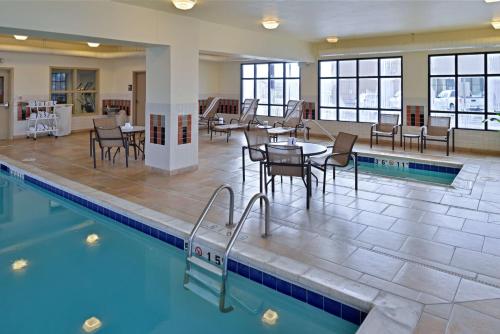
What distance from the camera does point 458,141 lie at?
9.19 meters

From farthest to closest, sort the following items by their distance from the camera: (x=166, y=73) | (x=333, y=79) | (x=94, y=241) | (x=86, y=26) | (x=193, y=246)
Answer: (x=333, y=79) → (x=166, y=73) → (x=86, y=26) → (x=94, y=241) → (x=193, y=246)

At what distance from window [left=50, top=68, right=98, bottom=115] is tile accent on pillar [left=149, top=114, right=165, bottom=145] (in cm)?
651

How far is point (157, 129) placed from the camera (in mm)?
6504

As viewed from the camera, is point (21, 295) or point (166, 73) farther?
point (166, 73)

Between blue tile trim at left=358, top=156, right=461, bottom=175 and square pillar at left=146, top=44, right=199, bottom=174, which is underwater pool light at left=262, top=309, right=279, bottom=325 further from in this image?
blue tile trim at left=358, top=156, right=461, bottom=175

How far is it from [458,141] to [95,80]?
10.5 meters

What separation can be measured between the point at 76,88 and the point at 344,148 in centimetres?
952

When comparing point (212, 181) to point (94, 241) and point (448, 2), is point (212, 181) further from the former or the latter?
point (448, 2)

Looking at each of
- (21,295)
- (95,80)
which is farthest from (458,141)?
(95,80)

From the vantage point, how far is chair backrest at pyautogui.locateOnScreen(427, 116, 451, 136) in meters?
8.66

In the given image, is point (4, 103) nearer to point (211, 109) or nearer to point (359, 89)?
point (211, 109)

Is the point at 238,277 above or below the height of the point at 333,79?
below

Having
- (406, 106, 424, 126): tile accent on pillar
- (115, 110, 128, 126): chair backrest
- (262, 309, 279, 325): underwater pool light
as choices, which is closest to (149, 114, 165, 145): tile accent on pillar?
(115, 110, 128, 126): chair backrest

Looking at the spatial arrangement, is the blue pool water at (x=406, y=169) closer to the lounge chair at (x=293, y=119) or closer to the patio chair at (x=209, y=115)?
the lounge chair at (x=293, y=119)
